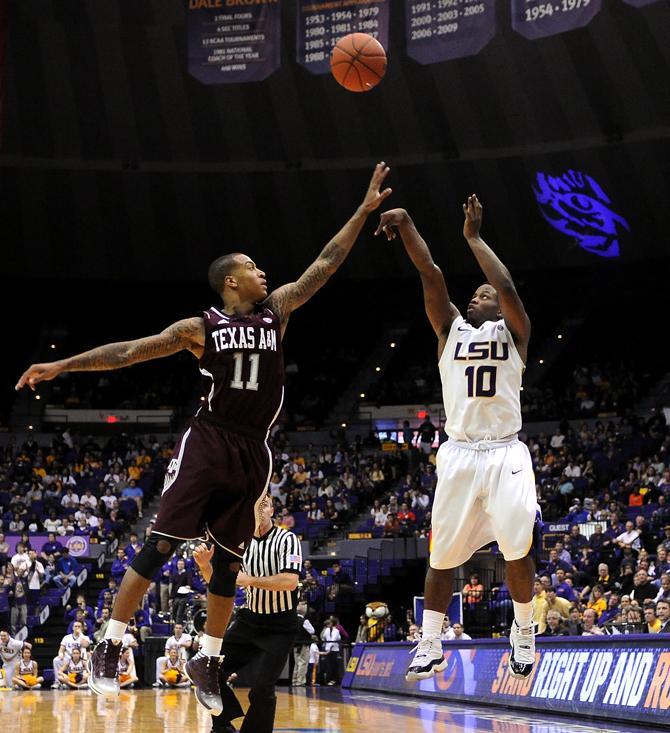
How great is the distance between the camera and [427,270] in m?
7.81

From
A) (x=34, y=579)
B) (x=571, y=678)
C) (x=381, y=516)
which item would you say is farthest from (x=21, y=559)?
(x=571, y=678)

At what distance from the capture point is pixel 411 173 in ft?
110

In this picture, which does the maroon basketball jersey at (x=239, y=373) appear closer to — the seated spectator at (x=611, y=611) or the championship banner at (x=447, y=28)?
the seated spectator at (x=611, y=611)

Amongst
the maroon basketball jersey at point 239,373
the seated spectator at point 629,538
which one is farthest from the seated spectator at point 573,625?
the maroon basketball jersey at point 239,373

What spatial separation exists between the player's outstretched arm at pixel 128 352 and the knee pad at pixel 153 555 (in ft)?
3.50

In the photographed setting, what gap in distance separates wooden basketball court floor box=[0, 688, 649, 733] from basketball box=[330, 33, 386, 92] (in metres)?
6.50

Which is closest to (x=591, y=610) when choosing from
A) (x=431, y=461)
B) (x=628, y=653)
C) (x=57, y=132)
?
(x=628, y=653)

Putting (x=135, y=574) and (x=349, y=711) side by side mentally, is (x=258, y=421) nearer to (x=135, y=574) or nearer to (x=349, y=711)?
(x=135, y=574)

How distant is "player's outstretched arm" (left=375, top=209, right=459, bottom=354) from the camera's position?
25.6 feet

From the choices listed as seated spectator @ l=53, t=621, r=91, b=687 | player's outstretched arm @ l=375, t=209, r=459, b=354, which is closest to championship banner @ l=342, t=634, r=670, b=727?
player's outstretched arm @ l=375, t=209, r=459, b=354

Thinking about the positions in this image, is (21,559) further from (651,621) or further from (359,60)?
(359,60)

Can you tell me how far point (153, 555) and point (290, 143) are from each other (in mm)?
27623

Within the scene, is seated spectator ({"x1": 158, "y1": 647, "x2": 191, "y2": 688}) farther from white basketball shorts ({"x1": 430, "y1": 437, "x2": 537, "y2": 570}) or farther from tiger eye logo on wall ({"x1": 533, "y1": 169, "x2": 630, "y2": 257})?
tiger eye logo on wall ({"x1": 533, "y1": 169, "x2": 630, "y2": 257})

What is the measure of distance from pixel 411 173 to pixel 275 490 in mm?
→ 10383
